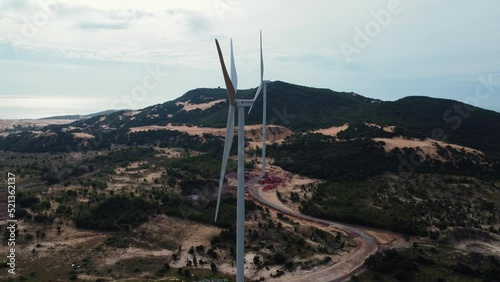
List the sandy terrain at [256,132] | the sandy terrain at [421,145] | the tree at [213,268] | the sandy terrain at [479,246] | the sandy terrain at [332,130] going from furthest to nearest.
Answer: the sandy terrain at [256,132] → the sandy terrain at [332,130] → the sandy terrain at [421,145] → the sandy terrain at [479,246] → the tree at [213,268]

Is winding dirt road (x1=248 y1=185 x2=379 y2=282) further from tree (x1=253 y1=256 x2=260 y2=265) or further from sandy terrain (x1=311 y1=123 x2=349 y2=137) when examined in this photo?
sandy terrain (x1=311 y1=123 x2=349 y2=137)

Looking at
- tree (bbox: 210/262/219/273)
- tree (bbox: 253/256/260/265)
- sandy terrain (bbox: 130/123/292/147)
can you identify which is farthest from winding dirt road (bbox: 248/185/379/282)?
sandy terrain (bbox: 130/123/292/147)

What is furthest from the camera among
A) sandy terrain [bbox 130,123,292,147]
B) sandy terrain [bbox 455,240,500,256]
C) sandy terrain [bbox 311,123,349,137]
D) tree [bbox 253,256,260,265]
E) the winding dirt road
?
sandy terrain [bbox 130,123,292,147]

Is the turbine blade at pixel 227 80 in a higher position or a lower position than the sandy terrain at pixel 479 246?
higher

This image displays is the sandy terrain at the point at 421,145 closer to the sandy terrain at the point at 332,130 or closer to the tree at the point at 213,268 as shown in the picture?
the sandy terrain at the point at 332,130

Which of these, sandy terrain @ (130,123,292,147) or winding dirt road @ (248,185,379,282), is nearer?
winding dirt road @ (248,185,379,282)

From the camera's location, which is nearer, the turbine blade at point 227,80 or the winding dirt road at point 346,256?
the turbine blade at point 227,80

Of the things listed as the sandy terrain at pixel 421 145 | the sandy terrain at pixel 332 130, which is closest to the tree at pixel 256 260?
the sandy terrain at pixel 421 145

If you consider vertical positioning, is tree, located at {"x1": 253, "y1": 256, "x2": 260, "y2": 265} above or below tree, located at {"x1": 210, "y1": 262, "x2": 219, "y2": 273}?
above
